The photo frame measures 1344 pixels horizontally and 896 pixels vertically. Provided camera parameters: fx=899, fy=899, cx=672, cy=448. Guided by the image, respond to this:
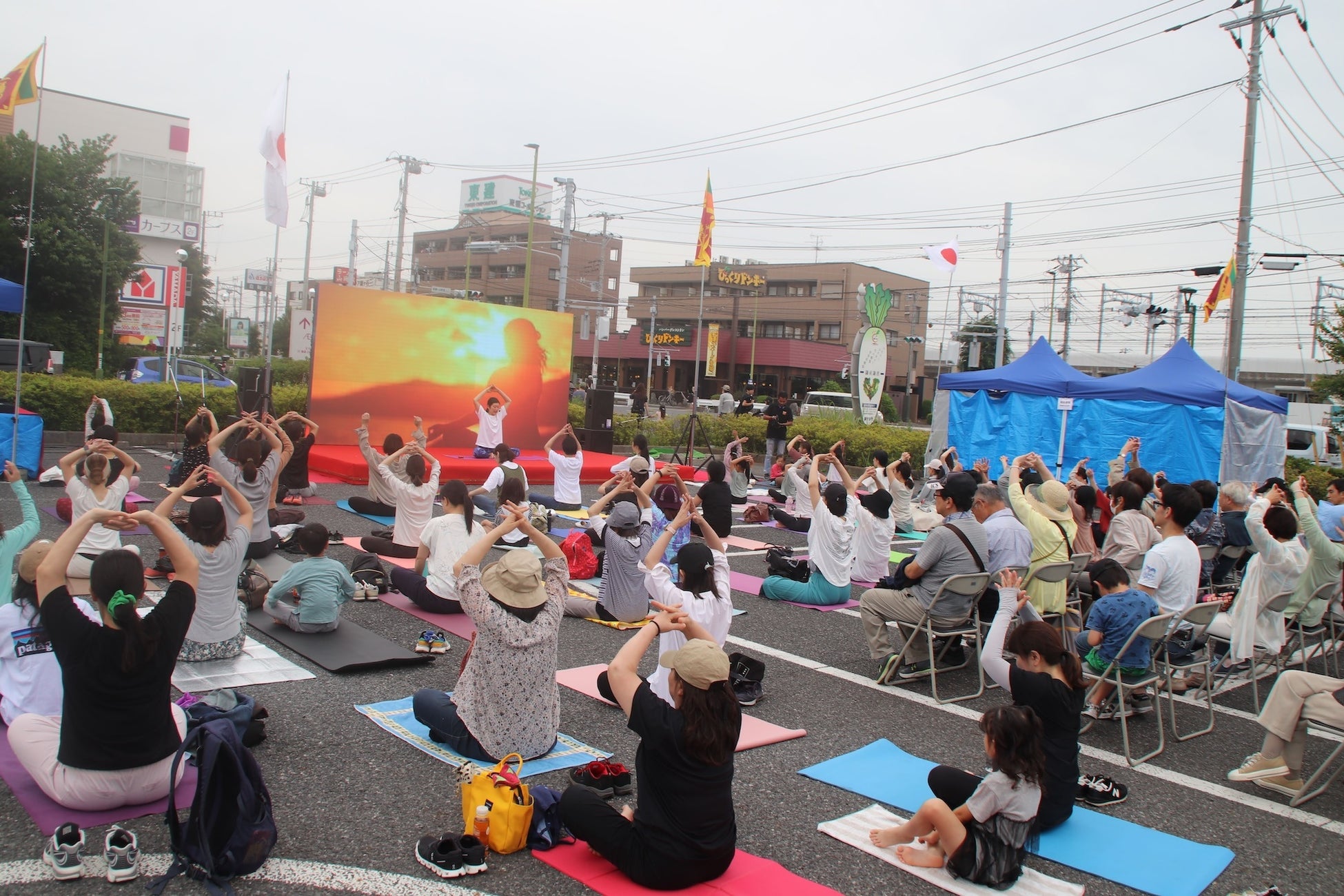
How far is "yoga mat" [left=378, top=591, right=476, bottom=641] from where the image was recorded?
6.79 m

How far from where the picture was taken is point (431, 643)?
20.0ft

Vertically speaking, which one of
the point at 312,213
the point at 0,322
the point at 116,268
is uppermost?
the point at 312,213

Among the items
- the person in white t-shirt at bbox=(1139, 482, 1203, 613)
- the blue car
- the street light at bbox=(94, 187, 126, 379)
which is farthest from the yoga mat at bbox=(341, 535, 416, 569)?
the street light at bbox=(94, 187, 126, 379)

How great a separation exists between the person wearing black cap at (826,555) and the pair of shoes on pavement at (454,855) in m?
5.17

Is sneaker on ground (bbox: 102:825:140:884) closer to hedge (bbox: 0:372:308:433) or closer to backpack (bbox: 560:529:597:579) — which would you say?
backpack (bbox: 560:529:597:579)

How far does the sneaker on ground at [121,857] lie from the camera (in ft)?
10.2

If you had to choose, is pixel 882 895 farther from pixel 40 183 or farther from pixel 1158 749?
pixel 40 183

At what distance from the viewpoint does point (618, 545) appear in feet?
23.9

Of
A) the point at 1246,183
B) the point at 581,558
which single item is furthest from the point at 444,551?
the point at 1246,183

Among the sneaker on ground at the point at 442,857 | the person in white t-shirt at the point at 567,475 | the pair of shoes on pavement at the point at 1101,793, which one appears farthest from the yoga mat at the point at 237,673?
the person in white t-shirt at the point at 567,475

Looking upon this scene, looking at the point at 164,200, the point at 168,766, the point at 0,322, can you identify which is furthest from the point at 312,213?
the point at 168,766

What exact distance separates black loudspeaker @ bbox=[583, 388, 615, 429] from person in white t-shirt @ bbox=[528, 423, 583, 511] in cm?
550

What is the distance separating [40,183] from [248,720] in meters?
28.6

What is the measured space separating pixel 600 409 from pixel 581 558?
985 centimetres
